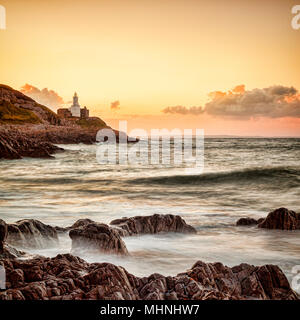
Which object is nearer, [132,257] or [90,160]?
[132,257]

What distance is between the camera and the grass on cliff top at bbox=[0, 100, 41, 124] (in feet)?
14.1

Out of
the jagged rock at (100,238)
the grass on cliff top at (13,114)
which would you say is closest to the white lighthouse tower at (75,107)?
the grass on cliff top at (13,114)

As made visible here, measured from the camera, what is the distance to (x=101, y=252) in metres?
3.32

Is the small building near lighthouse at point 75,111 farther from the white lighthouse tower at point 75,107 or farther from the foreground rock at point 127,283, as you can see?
the foreground rock at point 127,283

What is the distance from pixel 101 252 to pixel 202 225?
1.23 metres

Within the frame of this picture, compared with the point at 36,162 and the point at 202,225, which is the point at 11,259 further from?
the point at 202,225

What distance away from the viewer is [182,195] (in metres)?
4.27

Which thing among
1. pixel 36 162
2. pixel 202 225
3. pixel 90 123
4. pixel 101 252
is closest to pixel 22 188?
pixel 36 162

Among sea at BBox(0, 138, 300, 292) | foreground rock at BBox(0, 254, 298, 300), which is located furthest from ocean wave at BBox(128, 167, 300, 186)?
foreground rock at BBox(0, 254, 298, 300)

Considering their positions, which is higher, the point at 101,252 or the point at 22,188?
the point at 22,188

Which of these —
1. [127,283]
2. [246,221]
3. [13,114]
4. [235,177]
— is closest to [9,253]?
[127,283]

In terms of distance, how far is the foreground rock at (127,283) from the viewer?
2.70 metres

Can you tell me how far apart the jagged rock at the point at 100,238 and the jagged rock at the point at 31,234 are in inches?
15.7

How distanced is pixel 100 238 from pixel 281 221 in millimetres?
2020
